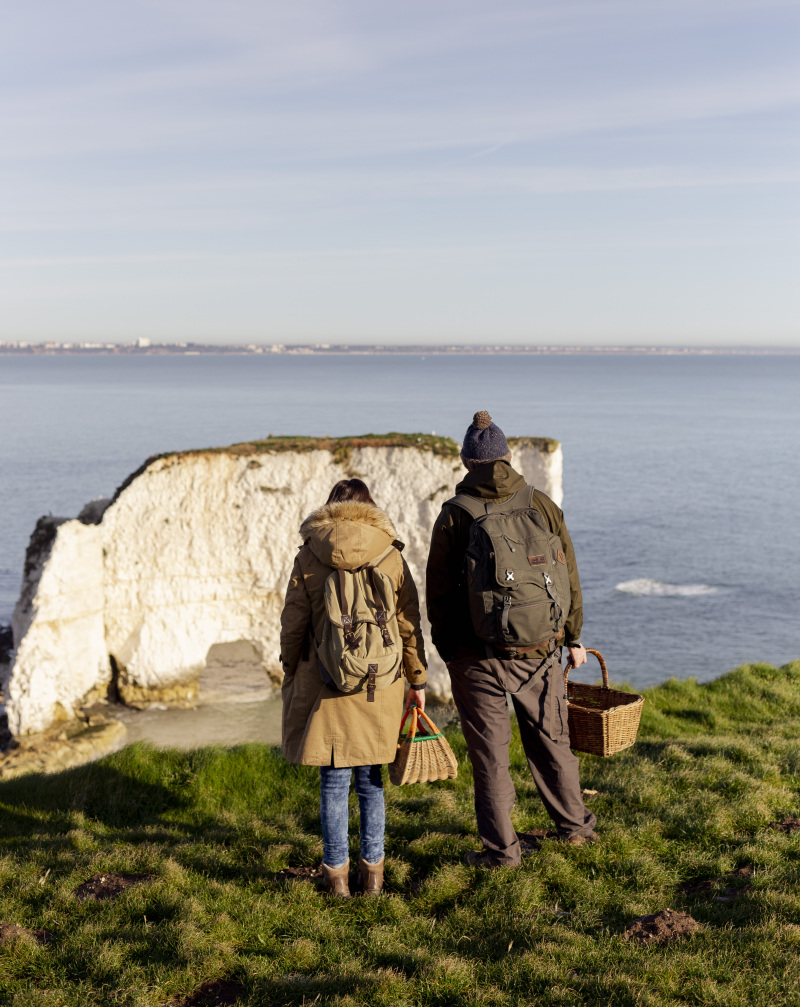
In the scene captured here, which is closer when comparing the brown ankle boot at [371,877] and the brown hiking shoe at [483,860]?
the brown ankle boot at [371,877]

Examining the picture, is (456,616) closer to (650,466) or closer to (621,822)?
(621,822)

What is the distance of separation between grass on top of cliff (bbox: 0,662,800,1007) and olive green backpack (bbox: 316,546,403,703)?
55.2 inches

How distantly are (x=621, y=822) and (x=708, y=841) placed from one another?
2.01 ft

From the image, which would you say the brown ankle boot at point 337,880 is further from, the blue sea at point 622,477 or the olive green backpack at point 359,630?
the blue sea at point 622,477

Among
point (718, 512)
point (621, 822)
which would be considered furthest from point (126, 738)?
point (718, 512)

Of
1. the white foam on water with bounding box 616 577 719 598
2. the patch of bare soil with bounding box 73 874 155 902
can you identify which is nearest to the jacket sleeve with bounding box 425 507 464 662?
the patch of bare soil with bounding box 73 874 155 902

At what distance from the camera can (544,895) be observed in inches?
185

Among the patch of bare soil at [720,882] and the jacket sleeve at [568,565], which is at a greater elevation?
the jacket sleeve at [568,565]

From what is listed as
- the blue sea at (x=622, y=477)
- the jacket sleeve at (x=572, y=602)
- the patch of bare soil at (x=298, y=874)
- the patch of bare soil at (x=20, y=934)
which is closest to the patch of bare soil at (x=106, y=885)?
the patch of bare soil at (x=20, y=934)

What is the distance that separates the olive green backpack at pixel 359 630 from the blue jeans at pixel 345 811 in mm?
587

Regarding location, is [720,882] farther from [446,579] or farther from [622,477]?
[622,477]

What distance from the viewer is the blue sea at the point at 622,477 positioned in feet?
95.0

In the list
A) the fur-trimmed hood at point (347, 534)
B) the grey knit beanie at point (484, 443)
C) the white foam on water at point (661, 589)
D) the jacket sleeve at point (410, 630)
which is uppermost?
the grey knit beanie at point (484, 443)

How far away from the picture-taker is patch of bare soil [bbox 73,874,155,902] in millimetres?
4734
